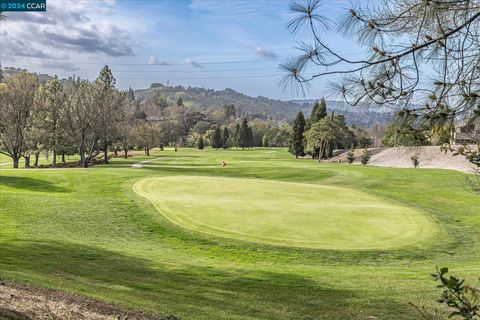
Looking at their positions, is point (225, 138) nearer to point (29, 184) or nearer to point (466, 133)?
point (29, 184)

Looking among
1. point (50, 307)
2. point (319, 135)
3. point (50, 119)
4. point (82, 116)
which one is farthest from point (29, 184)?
point (319, 135)

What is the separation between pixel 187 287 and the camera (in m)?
8.20

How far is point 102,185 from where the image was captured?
2233 cm

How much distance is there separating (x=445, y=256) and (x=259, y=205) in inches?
281

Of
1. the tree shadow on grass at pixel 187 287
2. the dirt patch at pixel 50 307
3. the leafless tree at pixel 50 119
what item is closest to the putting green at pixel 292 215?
the tree shadow on grass at pixel 187 287

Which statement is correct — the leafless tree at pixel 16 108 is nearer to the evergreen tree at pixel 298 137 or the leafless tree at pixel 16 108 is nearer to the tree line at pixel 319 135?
the tree line at pixel 319 135

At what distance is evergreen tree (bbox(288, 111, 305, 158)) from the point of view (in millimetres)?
70750

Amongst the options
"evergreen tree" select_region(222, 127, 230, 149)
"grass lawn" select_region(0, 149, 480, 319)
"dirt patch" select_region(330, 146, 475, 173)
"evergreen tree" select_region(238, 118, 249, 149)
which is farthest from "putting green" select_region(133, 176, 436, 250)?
"evergreen tree" select_region(222, 127, 230, 149)

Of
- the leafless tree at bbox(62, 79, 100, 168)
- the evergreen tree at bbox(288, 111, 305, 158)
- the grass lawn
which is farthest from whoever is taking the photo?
the evergreen tree at bbox(288, 111, 305, 158)

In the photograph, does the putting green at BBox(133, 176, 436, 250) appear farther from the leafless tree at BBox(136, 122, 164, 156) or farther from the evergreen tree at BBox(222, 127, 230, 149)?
the evergreen tree at BBox(222, 127, 230, 149)

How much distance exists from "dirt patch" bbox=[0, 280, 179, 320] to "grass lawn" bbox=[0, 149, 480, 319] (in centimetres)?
48

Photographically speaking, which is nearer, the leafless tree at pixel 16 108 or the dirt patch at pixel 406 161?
the leafless tree at pixel 16 108

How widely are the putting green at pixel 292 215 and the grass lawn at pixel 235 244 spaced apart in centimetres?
5

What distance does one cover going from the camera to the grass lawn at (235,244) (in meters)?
7.61
